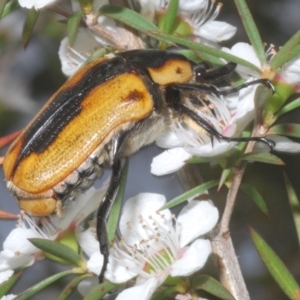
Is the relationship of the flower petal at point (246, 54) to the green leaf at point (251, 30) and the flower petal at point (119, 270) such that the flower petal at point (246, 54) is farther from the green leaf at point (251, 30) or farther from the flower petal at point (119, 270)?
the flower petal at point (119, 270)

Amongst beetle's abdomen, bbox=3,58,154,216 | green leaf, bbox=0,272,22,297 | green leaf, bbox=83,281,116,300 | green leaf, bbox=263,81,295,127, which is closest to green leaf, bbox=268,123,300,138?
green leaf, bbox=263,81,295,127

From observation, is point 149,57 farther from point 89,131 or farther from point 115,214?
point 115,214

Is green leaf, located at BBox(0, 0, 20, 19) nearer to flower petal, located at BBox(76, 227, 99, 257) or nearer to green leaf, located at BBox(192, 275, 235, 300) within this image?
flower petal, located at BBox(76, 227, 99, 257)

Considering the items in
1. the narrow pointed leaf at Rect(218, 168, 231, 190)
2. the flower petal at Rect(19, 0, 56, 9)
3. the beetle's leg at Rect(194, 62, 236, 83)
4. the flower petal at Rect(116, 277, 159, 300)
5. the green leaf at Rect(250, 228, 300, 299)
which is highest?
the flower petal at Rect(19, 0, 56, 9)

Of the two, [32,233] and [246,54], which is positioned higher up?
[246,54]

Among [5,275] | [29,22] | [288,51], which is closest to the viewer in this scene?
[288,51]

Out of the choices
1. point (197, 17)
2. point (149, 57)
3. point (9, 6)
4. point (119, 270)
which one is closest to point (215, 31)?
point (197, 17)
